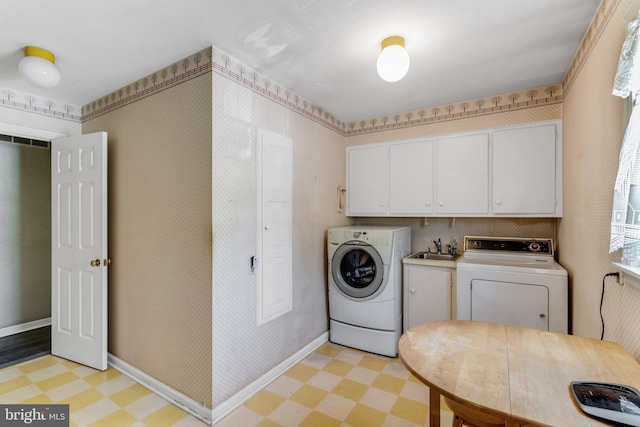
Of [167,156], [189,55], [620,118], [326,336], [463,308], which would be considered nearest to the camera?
[620,118]

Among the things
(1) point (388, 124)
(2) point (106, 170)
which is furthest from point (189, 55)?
(1) point (388, 124)

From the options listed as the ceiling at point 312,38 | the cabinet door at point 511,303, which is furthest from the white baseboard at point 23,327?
the cabinet door at point 511,303

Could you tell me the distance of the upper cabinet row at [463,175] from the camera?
2570mm

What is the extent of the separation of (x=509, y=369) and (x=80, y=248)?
3.23m

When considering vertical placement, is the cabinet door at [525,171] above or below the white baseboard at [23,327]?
above

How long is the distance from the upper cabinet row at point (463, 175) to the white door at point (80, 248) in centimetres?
246

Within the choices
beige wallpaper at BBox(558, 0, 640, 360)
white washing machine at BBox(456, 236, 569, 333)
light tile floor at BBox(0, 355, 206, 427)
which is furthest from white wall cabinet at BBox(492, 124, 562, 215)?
light tile floor at BBox(0, 355, 206, 427)

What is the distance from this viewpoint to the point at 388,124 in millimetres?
3330

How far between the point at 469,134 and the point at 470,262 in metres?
1.22

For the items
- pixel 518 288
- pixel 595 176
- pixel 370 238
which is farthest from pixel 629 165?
pixel 370 238

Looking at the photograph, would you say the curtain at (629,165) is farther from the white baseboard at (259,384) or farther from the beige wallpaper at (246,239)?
the white baseboard at (259,384)

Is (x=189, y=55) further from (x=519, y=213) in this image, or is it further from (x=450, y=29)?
(x=519, y=213)

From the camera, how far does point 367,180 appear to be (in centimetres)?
340

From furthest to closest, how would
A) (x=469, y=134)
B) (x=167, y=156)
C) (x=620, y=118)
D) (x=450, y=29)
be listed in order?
(x=469, y=134) → (x=167, y=156) → (x=450, y=29) → (x=620, y=118)
